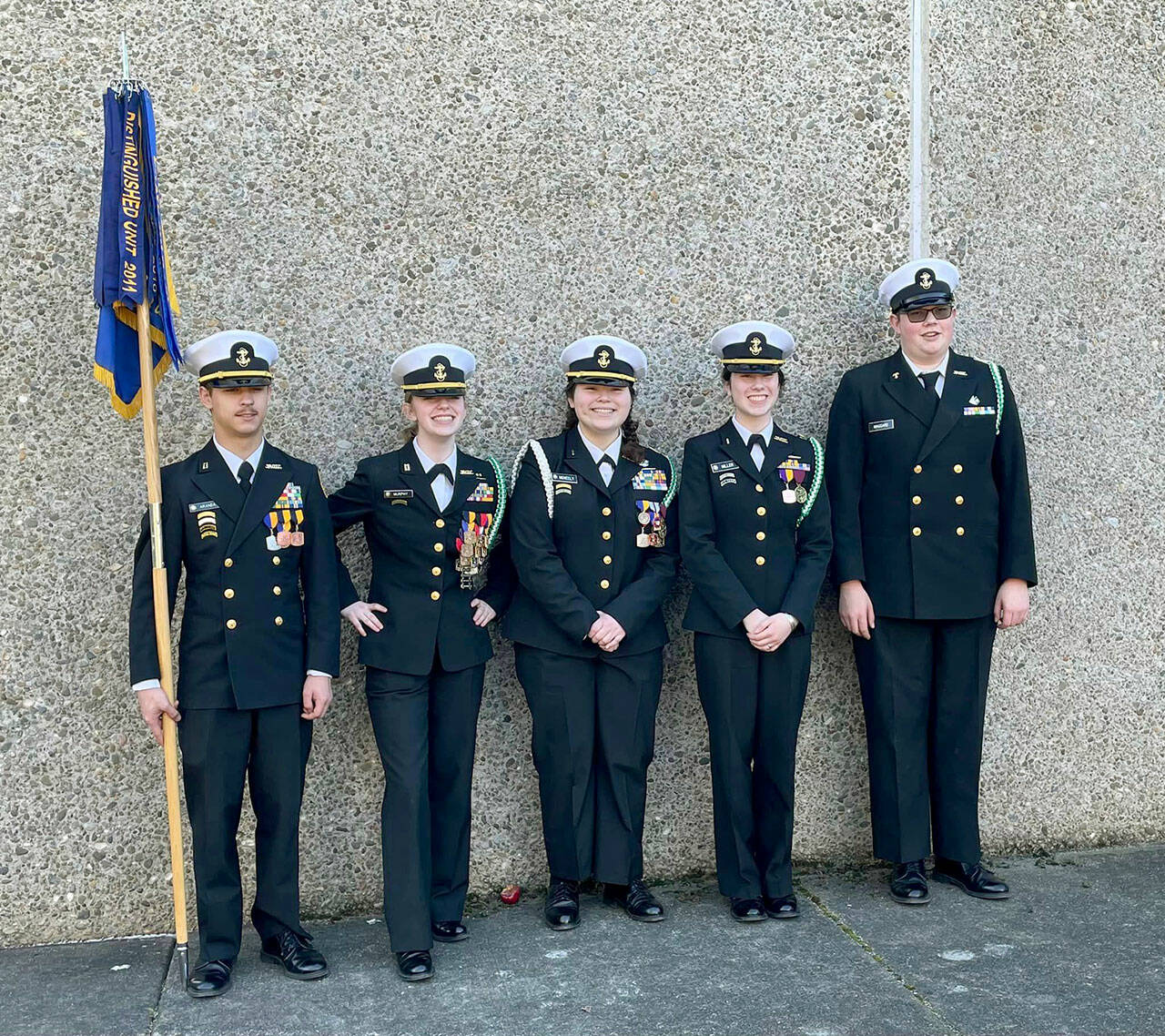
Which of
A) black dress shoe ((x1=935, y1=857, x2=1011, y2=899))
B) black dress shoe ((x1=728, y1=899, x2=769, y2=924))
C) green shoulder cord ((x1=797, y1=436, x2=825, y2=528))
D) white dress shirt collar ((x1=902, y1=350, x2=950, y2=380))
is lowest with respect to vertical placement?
black dress shoe ((x1=728, y1=899, x2=769, y2=924))

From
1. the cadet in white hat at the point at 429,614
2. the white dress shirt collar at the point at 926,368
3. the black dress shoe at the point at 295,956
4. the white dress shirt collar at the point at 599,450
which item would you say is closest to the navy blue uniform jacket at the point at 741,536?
the white dress shirt collar at the point at 599,450

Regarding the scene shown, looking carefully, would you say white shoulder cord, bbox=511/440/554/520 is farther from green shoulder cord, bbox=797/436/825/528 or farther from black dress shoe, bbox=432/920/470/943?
black dress shoe, bbox=432/920/470/943

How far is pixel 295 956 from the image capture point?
4.03 m

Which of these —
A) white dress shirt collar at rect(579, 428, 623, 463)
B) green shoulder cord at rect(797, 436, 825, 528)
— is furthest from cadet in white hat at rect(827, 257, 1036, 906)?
white dress shirt collar at rect(579, 428, 623, 463)

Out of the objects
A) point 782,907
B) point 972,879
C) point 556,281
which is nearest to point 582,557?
point 556,281

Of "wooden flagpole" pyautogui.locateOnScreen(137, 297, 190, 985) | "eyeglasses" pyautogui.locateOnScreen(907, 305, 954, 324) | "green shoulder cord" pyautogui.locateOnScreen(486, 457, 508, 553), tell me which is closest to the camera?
"wooden flagpole" pyautogui.locateOnScreen(137, 297, 190, 985)

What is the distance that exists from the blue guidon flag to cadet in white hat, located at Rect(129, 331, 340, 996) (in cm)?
23

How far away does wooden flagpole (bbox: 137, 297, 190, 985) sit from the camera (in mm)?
3854

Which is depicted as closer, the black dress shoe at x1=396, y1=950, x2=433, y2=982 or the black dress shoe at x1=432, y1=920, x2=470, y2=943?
the black dress shoe at x1=396, y1=950, x2=433, y2=982

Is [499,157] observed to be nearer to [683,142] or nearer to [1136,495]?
[683,142]

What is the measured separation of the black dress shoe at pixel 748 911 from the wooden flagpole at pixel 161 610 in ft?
6.15

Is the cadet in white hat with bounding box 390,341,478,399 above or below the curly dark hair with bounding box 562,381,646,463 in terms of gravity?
above

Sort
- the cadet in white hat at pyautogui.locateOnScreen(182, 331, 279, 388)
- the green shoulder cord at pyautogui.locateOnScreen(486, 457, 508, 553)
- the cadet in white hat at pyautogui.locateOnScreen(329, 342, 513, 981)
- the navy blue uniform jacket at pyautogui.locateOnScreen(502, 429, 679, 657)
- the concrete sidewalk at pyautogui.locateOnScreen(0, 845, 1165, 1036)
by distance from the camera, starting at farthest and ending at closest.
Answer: the green shoulder cord at pyautogui.locateOnScreen(486, 457, 508, 553) < the navy blue uniform jacket at pyautogui.locateOnScreen(502, 429, 679, 657) < the cadet in white hat at pyautogui.locateOnScreen(329, 342, 513, 981) < the cadet in white hat at pyautogui.locateOnScreen(182, 331, 279, 388) < the concrete sidewalk at pyautogui.locateOnScreen(0, 845, 1165, 1036)

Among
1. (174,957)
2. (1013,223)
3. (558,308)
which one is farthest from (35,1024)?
(1013,223)
